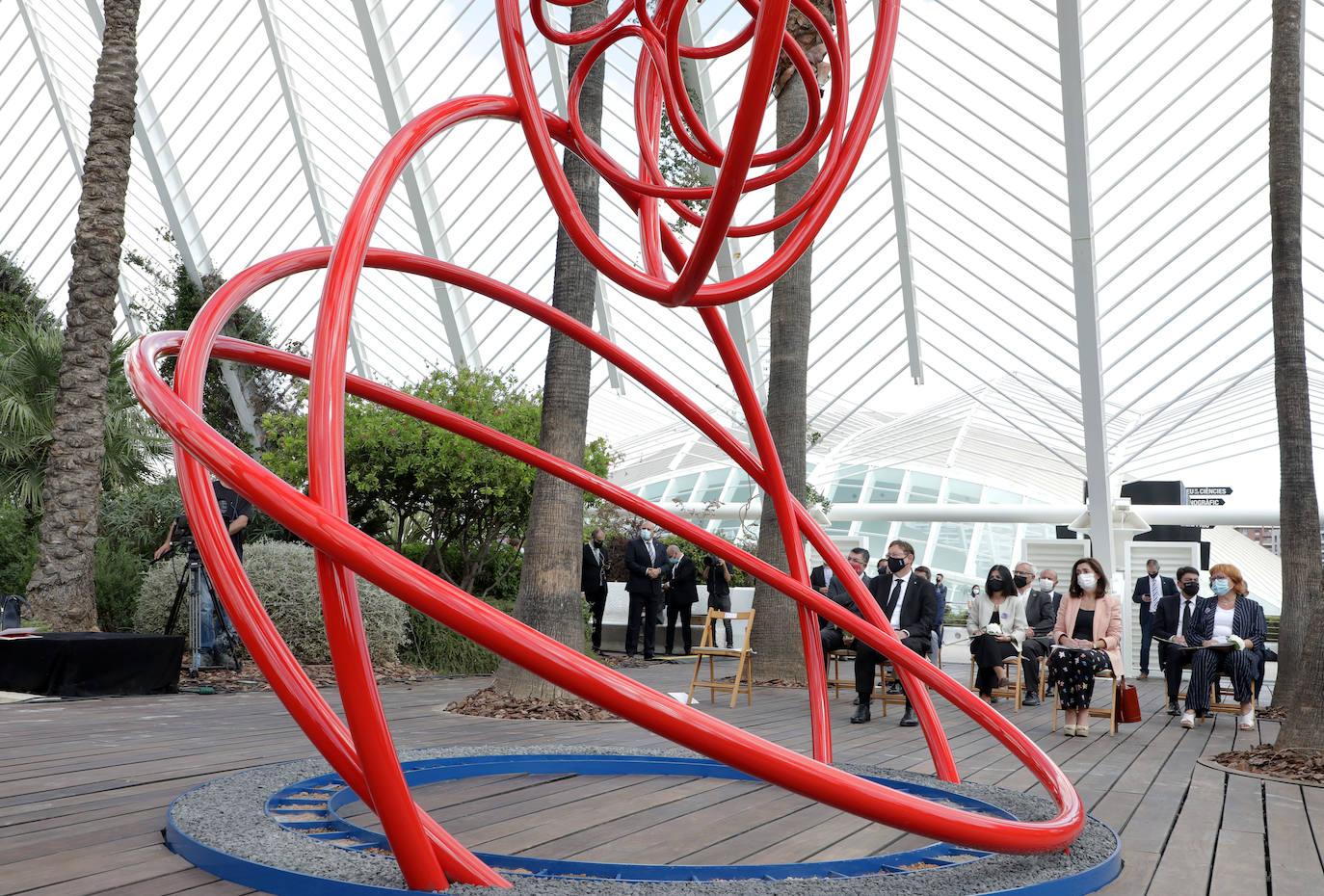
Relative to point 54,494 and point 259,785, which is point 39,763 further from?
point 54,494

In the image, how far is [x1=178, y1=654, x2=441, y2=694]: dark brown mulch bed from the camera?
31.4 ft

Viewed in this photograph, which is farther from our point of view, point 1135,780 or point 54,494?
point 54,494

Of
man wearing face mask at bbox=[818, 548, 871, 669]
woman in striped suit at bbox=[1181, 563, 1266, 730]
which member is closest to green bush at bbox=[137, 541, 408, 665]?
man wearing face mask at bbox=[818, 548, 871, 669]

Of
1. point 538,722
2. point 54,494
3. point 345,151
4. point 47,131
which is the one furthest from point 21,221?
point 538,722

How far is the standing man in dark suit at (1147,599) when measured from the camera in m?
15.4

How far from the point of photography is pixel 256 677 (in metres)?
A: 10.2

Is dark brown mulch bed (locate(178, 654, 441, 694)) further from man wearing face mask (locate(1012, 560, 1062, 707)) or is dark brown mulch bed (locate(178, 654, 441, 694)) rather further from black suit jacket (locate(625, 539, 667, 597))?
man wearing face mask (locate(1012, 560, 1062, 707))

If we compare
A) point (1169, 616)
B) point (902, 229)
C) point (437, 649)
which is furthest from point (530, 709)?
point (902, 229)

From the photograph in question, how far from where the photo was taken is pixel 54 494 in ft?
32.0

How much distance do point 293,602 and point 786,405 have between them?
547 cm

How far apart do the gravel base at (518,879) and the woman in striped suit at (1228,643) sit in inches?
223

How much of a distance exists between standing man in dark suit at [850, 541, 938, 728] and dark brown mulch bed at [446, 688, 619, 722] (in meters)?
2.35

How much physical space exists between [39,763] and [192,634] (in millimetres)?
4005

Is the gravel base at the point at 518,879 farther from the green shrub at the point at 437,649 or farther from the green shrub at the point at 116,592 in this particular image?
the green shrub at the point at 116,592
